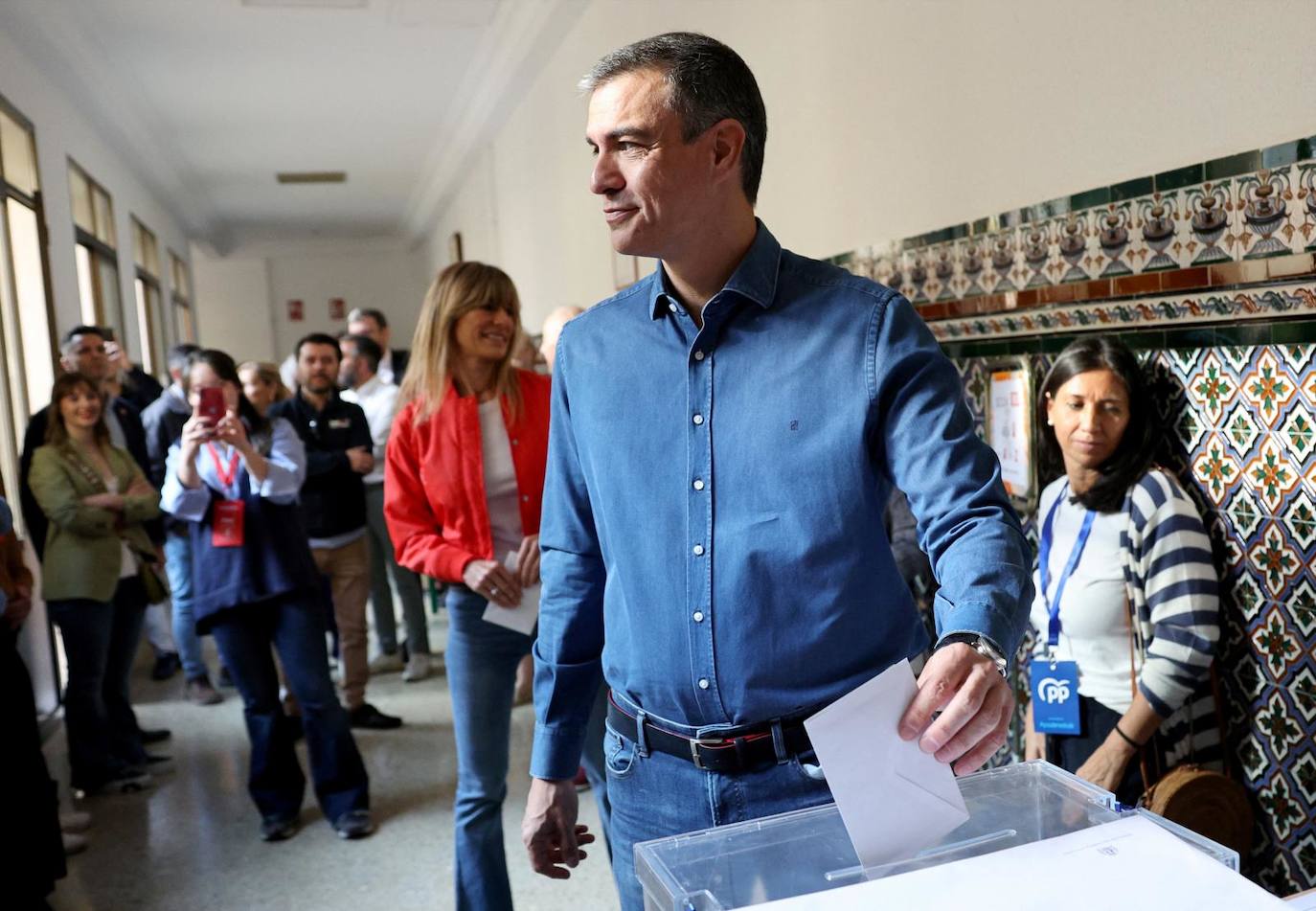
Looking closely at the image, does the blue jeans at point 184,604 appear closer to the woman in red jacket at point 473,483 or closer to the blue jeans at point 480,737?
the woman in red jacket at point 473,483

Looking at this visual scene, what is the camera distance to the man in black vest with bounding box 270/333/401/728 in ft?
15.4

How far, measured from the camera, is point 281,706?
135 inches

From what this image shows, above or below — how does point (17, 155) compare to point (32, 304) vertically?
above

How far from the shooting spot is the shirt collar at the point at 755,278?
130cm

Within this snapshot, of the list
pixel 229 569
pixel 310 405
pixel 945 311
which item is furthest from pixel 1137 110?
pixel 310 405

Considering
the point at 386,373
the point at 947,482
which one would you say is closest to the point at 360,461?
the point at 386,373

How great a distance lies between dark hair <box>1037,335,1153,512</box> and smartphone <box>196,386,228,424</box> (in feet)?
7.86

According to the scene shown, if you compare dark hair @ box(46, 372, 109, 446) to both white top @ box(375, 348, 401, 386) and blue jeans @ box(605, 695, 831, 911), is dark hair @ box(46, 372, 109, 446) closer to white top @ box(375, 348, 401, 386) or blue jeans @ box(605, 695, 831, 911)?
white top @ box(375, 348, 401, 386)

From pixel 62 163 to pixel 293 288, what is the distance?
32.6ft

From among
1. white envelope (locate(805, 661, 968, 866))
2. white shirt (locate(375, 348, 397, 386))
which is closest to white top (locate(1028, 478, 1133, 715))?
white envelope (locate(805, 661, 968, 866))

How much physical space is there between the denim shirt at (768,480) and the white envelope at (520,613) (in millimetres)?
1082

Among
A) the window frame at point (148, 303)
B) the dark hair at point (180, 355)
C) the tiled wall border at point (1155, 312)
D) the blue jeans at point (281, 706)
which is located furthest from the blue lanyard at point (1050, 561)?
the window frame at point (148, 303)

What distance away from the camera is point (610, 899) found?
2.89 metres

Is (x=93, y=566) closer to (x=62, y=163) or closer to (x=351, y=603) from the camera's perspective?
(x=351, y=603)
